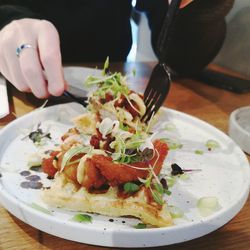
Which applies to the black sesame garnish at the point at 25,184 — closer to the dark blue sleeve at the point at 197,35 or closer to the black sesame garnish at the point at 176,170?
the black sesame garnish at the point at 176,170

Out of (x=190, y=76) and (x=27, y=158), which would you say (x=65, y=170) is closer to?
(x=27, y=158)

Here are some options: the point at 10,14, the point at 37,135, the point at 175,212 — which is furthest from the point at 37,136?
the point at 10,14

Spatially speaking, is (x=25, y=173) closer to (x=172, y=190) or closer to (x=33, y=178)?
(x=33, y=178)

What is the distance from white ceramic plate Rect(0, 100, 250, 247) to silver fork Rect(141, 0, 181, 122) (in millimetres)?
105

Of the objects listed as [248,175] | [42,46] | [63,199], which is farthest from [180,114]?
[63,199]

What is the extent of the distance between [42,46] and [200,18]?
748mm

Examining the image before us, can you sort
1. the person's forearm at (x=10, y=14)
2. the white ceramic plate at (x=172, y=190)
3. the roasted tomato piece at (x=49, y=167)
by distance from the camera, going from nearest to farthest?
the white ceramic plate at (x=172, y=190), the roasted tomato piece at (x=49, y=167), the person's forearm at (x=10, y=14)

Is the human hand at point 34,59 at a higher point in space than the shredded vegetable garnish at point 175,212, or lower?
higher

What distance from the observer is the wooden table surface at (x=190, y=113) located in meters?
0.72

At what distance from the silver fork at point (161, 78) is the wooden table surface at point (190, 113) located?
0.92ft

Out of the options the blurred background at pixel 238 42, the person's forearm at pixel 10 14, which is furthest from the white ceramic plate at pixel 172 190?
the blurred background at pixel 238 42

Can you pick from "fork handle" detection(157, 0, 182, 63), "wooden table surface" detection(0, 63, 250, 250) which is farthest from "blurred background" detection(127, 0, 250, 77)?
"fork handle" detection(157, 0, 182, 63)

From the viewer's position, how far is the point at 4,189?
77 centimetres

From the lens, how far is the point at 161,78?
1190 mm
